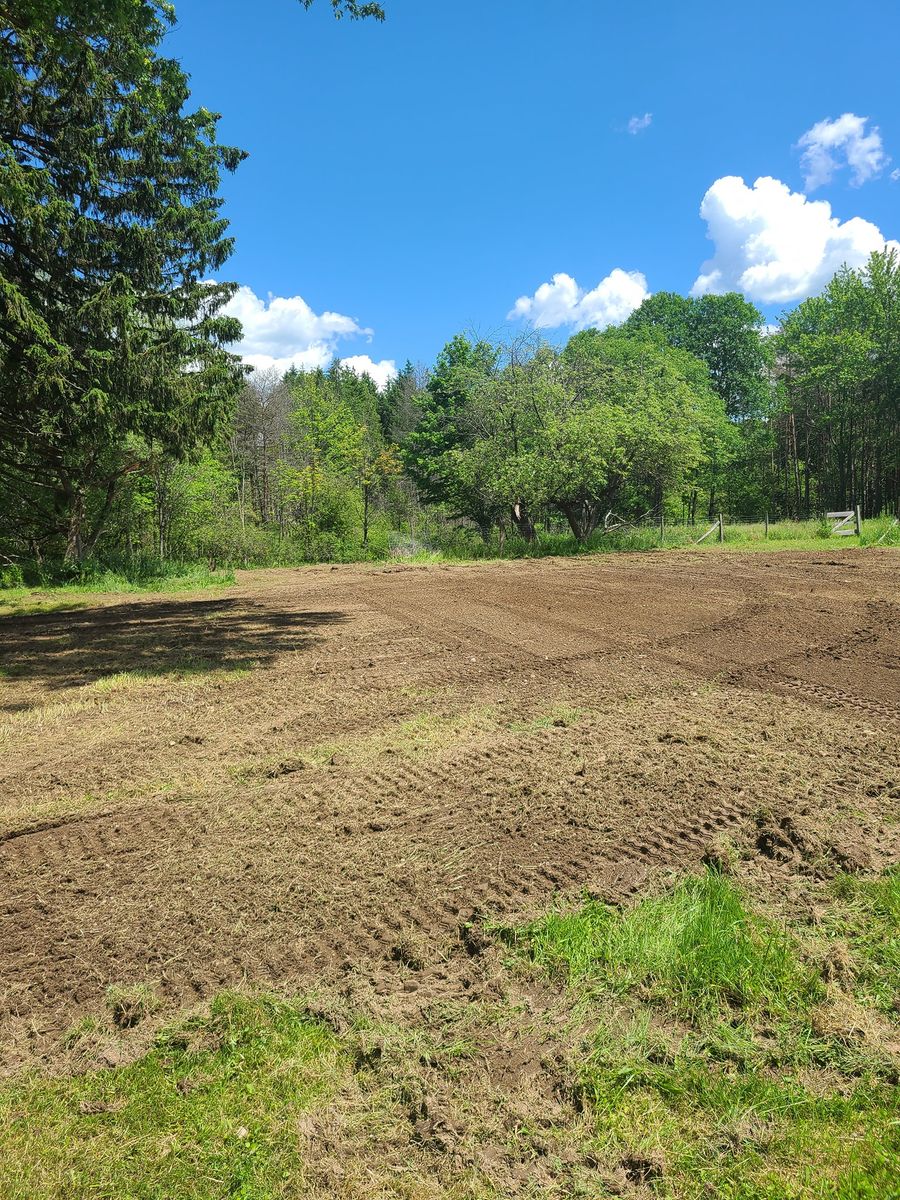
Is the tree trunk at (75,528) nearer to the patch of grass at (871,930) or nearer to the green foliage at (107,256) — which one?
the green foliage at (107,256)

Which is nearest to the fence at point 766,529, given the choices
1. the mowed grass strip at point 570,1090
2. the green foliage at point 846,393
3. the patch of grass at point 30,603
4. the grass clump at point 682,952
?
the green foliage at point 846,393

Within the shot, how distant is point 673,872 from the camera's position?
299cm

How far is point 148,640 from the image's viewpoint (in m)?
8.69

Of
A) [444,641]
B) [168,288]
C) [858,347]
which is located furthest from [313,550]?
[858,347]

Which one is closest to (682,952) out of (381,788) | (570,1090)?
(570,1090)

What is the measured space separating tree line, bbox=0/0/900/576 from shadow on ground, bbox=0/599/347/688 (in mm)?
3798


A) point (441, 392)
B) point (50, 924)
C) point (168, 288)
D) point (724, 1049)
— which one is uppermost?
point (441, 392)

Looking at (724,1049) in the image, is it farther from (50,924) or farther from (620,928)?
(50,924)

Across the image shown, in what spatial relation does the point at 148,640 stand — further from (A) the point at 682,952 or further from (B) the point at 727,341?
(B) the point at 727,341

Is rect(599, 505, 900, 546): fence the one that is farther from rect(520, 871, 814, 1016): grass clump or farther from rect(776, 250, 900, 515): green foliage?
rect(520, 871, 814, 1016): grass clump

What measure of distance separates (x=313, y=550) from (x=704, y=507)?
33.5 metres

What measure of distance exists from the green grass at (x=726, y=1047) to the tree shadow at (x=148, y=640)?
18.0 feet

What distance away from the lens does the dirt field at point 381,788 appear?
256cm

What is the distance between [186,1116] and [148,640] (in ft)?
25.3
